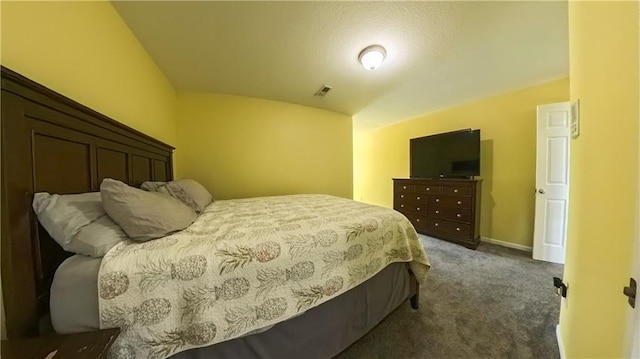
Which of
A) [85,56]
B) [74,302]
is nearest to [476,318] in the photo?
[74,302]

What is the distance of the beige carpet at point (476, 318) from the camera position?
125 cm

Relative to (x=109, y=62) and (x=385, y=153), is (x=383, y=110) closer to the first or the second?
(x=385, y=153)

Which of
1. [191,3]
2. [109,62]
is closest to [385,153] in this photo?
[191,3]

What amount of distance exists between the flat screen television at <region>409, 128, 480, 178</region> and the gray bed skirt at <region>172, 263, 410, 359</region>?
230 cm

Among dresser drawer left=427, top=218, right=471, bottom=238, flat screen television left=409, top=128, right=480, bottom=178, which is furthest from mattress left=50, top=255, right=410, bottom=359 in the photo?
flat screen television left=409, top=128, right=480, bottom=178

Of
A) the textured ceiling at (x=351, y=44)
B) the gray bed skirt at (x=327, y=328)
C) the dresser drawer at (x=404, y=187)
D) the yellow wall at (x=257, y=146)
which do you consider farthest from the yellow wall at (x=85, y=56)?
the dresser drawer at (x=404, y=187)

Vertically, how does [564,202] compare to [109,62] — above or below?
below

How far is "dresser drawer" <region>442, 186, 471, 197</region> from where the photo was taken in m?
2.93

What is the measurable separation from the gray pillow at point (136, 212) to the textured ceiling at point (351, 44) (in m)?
1.41

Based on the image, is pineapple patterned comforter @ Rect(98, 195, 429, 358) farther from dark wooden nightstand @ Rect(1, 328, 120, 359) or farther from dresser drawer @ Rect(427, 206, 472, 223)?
dresser drawer @ Rect(427, 206, 472, 223)

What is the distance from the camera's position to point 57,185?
0.93 meters

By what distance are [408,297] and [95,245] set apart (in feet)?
5.96

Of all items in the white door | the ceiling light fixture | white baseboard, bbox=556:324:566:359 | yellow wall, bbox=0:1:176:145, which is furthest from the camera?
the white door

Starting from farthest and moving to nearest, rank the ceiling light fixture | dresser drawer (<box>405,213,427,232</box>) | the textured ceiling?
dresser drawer (<box>405,213,427,232</box>) → the ceiling light fixture → the textured ceiling
